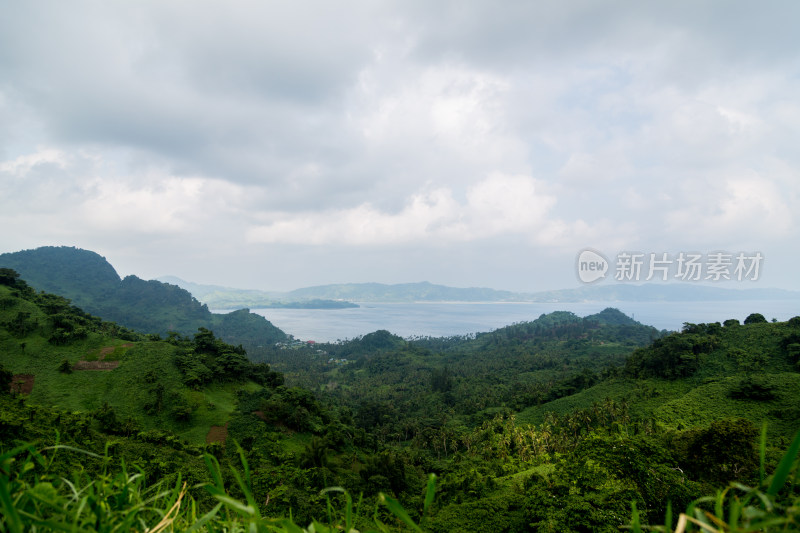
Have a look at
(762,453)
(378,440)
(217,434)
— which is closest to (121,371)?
(217,434)

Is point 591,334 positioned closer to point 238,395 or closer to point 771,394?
point 771,394

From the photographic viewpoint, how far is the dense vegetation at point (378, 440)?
1525mm

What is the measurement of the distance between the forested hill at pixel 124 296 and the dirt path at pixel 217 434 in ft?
318

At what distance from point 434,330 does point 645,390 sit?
14161 cm

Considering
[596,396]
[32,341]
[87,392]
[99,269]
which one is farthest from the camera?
[99,269]

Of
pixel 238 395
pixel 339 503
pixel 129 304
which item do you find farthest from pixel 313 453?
pixel 129 304

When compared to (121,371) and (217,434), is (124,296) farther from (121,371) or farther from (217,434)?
(217,434)

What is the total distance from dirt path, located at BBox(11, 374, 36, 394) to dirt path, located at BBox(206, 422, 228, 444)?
47.6 feet

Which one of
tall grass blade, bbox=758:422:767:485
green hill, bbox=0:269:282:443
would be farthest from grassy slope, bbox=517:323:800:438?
green hill, bbox=0:269:282:443

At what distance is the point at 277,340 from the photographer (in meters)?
135

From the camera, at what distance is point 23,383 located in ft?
93.9

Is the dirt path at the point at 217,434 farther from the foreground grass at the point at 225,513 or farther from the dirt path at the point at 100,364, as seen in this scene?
the foreground grass at the point at 225,513

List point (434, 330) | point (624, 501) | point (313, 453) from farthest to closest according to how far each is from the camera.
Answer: point (434, 330), point (313, 453), point (624, 501)

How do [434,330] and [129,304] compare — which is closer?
[129,304]
